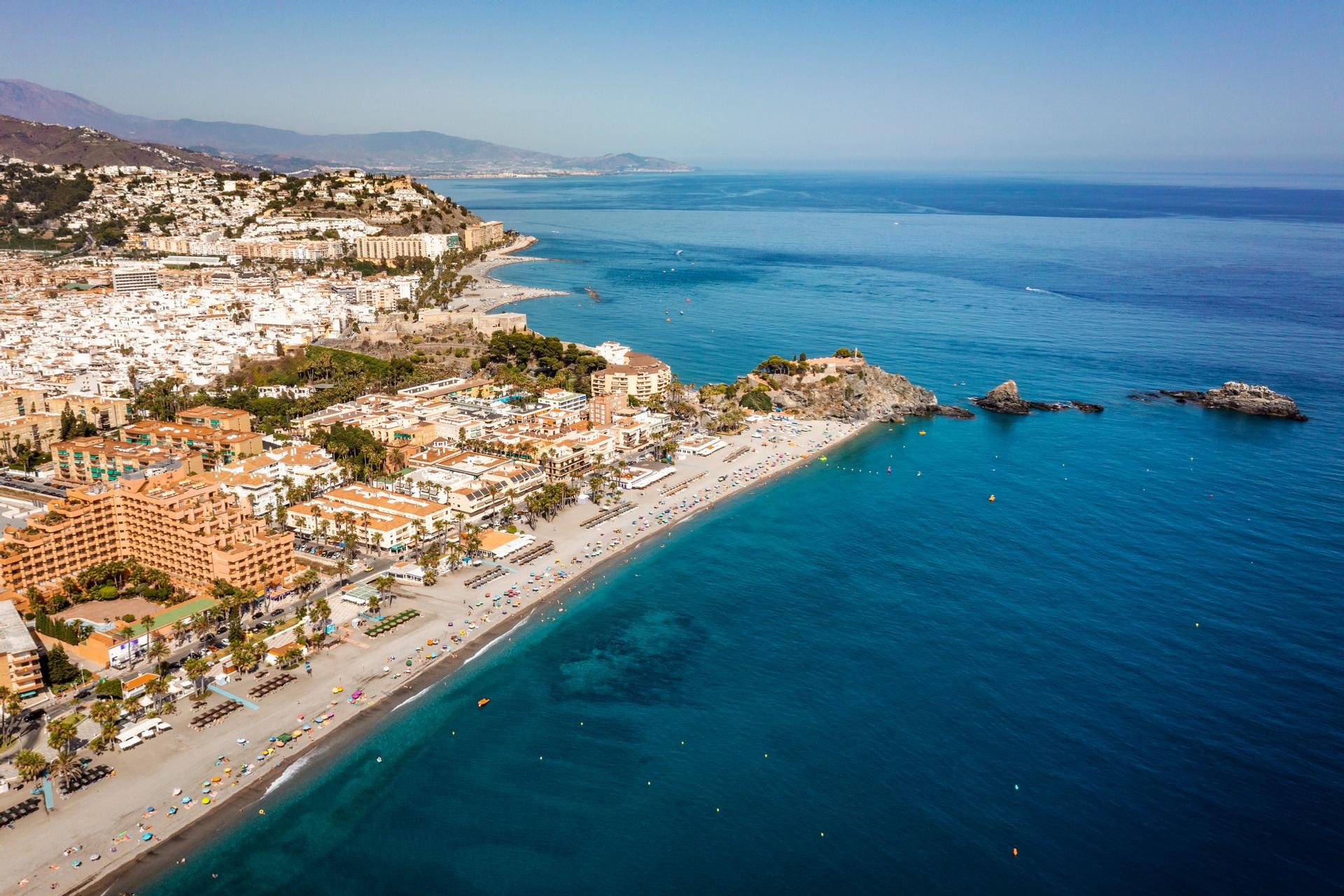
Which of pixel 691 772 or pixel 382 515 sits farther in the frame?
pixel 382 515

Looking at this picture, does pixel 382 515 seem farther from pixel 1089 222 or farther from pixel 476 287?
pixel 1089 222

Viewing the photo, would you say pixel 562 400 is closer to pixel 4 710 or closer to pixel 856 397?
pixel 856 397

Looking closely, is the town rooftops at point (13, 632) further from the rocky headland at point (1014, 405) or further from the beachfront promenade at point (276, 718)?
the rocky headland at point (1014, 405)

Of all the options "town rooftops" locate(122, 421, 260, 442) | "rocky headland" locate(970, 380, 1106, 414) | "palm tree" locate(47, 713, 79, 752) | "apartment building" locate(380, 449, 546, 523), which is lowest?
"palm tree" locate(47, 713, 79, 752)

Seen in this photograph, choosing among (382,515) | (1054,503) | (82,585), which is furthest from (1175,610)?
(82,585)

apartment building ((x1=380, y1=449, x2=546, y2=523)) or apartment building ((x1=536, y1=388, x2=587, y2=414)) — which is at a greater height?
apartment building ((x1=536, y1=388, x2=587, y2=414))

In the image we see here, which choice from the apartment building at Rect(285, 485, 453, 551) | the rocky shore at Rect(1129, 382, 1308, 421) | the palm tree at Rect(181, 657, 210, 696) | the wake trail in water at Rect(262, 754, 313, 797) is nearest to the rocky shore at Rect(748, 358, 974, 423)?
the rocky shore at Rect(1129, 382, 1308, 421)

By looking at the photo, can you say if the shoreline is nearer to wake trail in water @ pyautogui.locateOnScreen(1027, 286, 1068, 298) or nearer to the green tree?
wake trail in water @ pyautogui.locateOnScreen(1027, 286, 1068, 298)
